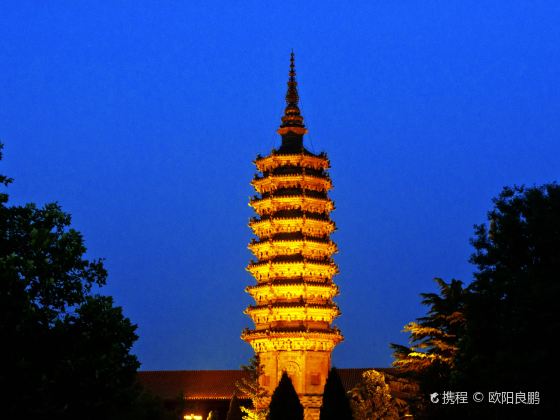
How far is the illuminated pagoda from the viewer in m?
77.9

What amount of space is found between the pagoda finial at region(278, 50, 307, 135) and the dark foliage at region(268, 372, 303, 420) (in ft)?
92.8

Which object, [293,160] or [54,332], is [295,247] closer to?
[293,160]

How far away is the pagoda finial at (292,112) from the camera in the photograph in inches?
3332

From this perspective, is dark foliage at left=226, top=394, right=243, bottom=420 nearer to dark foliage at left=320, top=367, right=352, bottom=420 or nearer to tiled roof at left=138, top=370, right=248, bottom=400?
tiled roof at left=138, top=370, right=248, bottom=400

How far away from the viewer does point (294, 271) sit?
3145 inches

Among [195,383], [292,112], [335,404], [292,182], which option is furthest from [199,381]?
[335,404]

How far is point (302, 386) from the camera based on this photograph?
7719 cm

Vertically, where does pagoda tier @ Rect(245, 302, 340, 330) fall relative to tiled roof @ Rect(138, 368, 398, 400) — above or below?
above

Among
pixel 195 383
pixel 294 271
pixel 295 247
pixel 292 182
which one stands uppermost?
pixel 292 182

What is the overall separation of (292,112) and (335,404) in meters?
34.1

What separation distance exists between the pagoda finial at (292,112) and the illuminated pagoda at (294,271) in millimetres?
128

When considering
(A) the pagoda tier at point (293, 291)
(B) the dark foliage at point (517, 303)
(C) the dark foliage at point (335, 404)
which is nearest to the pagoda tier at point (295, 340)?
(A) the pagoda tier at point (293, 291)

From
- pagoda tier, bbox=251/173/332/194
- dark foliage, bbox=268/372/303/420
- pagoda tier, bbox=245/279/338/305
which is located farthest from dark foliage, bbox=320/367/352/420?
pagoda tier, bbox=251/173/332/194

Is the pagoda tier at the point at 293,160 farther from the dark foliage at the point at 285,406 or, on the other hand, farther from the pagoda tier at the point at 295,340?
the dark foliage at the point at 285,406
